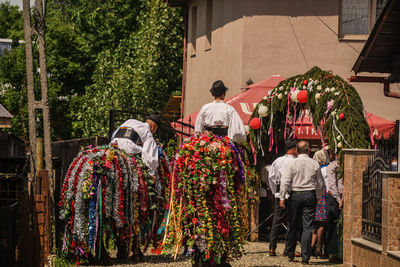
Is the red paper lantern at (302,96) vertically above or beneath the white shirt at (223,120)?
above

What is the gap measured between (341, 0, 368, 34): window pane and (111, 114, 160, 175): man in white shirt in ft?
34.6

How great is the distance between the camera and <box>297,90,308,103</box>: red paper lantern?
521 inches

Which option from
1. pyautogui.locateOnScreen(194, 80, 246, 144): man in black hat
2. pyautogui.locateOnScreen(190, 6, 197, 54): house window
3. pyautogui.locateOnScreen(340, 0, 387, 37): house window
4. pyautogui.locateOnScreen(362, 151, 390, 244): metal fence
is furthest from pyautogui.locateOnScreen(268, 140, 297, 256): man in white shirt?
pyautogui.locateOnScreen(190, 6, 197, 54): house window

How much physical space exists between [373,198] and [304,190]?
2.25 meters

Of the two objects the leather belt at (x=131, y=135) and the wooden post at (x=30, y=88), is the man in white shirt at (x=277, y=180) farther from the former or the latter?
the wooden post at (x=30, y=88)

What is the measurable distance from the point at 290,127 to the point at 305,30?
6.80m

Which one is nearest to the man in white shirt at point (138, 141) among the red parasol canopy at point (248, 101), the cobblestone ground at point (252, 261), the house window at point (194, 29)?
the cobblestone ground at point (252, 261)

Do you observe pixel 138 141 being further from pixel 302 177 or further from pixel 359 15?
pixel 359 15

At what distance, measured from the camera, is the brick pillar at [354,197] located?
1053cm

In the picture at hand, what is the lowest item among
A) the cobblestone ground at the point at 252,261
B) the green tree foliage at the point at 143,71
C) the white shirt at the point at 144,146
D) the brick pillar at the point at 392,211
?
the cobblestone ground at the point at 252,261

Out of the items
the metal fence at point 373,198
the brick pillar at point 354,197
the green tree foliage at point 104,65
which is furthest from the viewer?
the green tree foliage at point 104,65

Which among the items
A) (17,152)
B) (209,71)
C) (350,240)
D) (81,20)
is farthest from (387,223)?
(81,20)

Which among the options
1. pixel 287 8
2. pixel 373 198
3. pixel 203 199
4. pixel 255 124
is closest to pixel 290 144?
pixel 255 124

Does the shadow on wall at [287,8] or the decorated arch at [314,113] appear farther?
the shadow on wall at [287,8]
